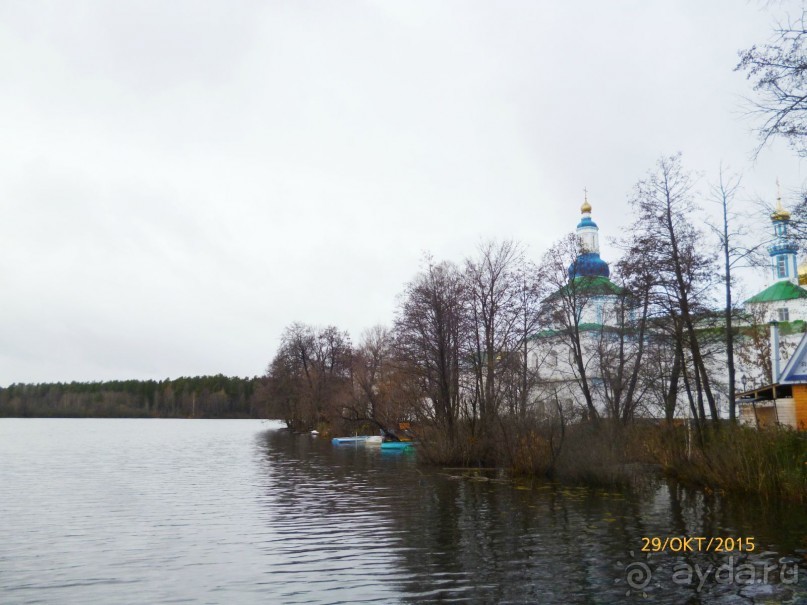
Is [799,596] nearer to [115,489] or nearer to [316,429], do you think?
[115,489]

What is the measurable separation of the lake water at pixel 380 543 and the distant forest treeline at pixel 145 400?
449 ft

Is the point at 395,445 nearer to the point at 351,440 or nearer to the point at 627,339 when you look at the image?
the point at 351,440

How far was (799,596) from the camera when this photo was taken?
34.2 ft

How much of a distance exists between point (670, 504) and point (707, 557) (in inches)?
290

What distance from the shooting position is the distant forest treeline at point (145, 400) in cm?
15938

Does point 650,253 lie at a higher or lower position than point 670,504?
higher

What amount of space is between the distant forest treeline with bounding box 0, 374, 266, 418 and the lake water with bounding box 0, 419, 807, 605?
449ft

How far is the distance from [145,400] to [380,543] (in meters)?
167

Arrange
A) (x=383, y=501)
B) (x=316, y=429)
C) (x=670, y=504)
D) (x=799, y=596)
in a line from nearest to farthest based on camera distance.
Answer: (x=799, y=596), (x=670, y=504), (x=383, y=501), (x=316, y=429)

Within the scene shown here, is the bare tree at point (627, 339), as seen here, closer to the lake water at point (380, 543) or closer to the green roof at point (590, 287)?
the green roof at point (590, 287)

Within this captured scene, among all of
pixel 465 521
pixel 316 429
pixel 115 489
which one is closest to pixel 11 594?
pixel 465 521

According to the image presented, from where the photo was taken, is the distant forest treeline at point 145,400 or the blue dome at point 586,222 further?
the distant forest treeline at point 145,400

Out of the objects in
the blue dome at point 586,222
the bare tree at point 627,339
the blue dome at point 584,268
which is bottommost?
the bare tree at point 627,339

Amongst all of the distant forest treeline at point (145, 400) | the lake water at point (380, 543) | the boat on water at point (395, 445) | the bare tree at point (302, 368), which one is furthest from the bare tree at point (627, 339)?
the distant forest treeline at point (145, 400)
